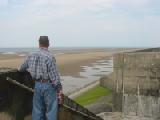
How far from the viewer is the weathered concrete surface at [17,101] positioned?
479 cm

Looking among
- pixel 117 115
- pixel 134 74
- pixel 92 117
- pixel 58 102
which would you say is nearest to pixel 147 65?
pixel 134 74

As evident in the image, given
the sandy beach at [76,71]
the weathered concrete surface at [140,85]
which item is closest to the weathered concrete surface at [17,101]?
the weathered concrete surface at [140,85]

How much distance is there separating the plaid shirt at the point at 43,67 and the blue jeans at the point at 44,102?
10 centimetres

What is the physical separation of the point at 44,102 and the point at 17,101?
38 cm

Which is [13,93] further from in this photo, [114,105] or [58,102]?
[114,105]

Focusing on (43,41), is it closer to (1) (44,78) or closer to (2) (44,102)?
(1) (44,78)

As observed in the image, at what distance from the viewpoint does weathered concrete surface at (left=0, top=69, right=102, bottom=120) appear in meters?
4.79

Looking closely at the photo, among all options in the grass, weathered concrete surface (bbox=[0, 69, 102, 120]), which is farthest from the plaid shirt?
the grass

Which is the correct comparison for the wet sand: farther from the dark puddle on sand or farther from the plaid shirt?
the plaid shirt

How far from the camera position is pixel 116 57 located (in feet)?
34.4

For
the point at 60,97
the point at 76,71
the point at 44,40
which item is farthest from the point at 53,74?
the point at 76,71

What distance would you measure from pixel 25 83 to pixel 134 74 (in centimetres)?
529

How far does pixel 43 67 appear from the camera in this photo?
4840 mm

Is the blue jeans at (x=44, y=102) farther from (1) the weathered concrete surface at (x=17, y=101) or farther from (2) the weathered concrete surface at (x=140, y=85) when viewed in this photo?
(2) the weathered concrete surface at (x=140, y=85)
